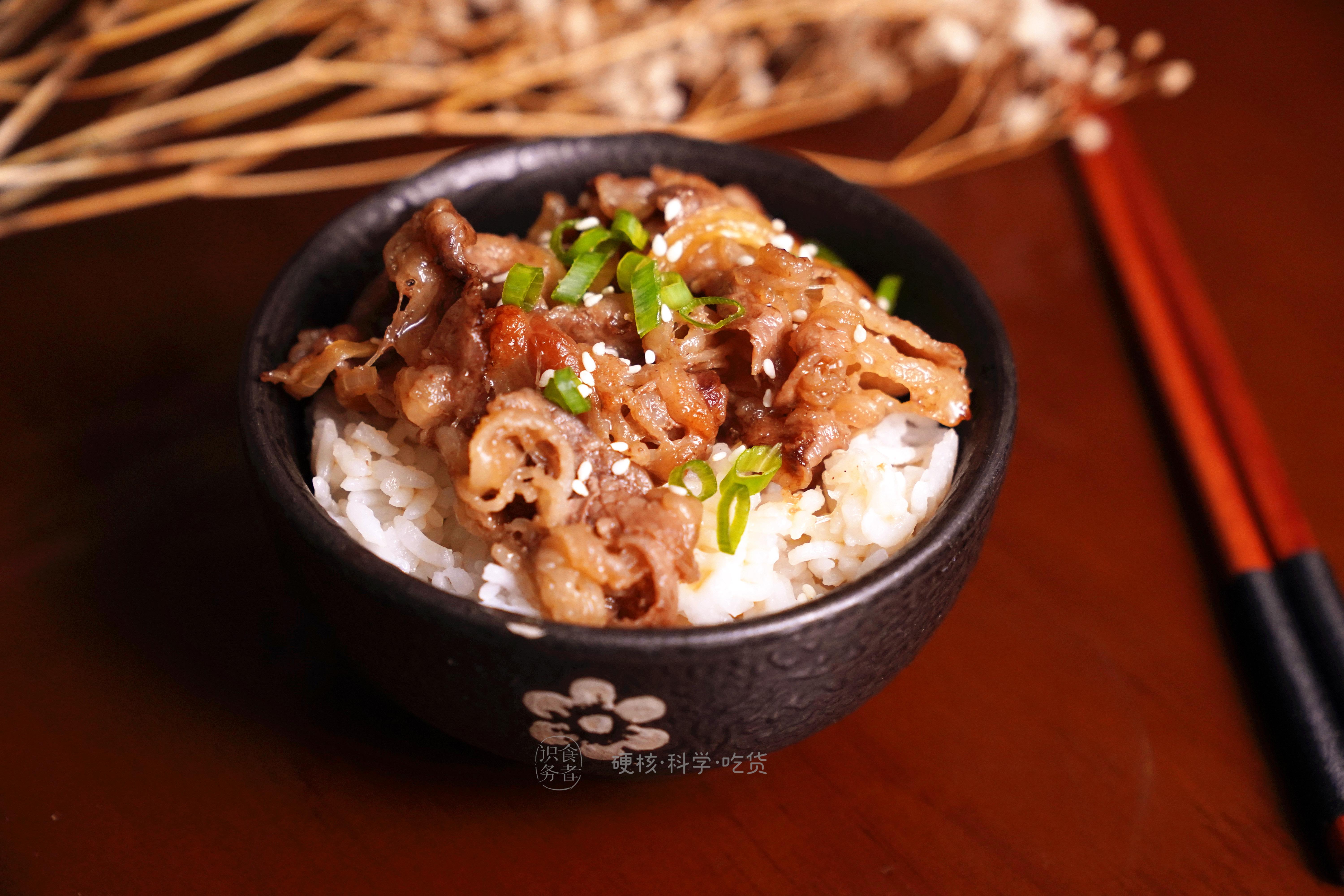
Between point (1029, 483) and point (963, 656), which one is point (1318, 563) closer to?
point (1029, 483)

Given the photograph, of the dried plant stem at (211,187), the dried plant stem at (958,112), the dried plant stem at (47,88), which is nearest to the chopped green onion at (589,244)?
the dried plant stem at (211,187)

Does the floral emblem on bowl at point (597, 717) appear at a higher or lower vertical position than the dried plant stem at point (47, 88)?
lower

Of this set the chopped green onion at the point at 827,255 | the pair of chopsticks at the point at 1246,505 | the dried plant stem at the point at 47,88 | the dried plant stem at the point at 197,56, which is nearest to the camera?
the pair of chopsticks at the point at 1246,505

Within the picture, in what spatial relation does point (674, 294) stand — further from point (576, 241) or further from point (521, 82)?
point (521, 82)

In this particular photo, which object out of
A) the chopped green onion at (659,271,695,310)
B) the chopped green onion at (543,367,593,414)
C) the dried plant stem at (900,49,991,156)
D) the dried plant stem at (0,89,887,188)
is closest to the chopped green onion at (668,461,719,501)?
the chopped green onion at (543,367,593,414)

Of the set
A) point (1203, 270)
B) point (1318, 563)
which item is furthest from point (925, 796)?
point (1203, 270)

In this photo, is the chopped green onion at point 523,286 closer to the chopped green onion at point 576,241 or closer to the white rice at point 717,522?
the chopped green onion at point 576,241

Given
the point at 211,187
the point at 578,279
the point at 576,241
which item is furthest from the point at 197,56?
the point at 578,279
